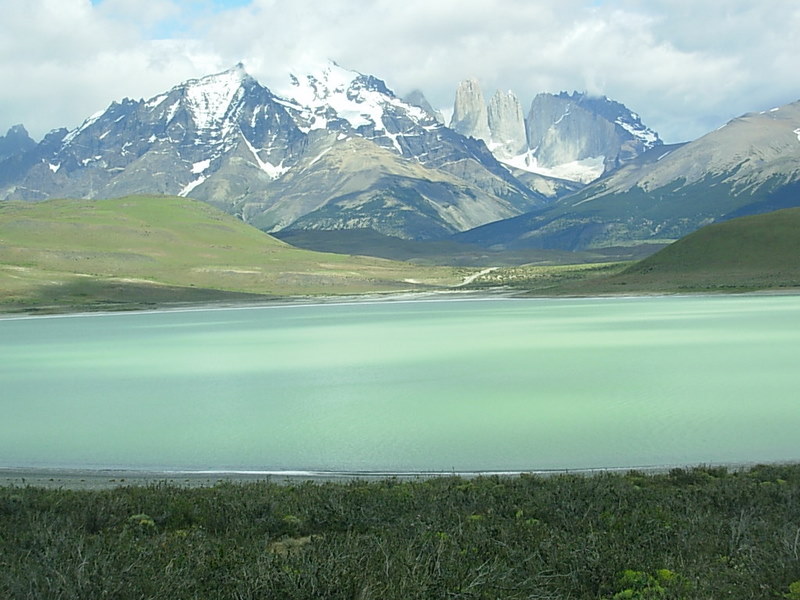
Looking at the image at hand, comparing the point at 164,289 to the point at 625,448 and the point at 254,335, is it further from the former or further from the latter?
the point at 625,448

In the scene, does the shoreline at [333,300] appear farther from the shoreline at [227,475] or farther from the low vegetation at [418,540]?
the low vegetation at [418,540]

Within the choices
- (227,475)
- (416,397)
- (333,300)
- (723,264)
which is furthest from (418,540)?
(723,264)

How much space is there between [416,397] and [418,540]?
947 inches

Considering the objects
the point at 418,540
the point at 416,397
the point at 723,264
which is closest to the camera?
the point at 418,540

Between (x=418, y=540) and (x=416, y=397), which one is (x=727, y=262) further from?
(x=418, y=540)

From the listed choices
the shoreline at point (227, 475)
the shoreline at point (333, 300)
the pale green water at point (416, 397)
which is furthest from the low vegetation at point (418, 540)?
the shoreline at point (333, 300)

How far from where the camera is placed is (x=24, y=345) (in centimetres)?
6962

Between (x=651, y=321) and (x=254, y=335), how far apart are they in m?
32.5

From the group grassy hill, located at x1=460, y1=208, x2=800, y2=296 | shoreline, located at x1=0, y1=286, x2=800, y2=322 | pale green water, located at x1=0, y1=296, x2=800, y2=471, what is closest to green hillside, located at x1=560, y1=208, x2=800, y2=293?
grassy hill, located at x1=460, y1=208, x2=800, y2=296

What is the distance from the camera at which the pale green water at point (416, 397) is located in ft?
77.9

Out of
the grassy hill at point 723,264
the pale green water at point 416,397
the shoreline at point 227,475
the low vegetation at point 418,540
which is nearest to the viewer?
the low vegetation at point 418,540

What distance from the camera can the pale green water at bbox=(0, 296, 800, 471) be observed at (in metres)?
23.7

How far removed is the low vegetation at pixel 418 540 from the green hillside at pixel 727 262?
10848cm

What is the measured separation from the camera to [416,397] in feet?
113
